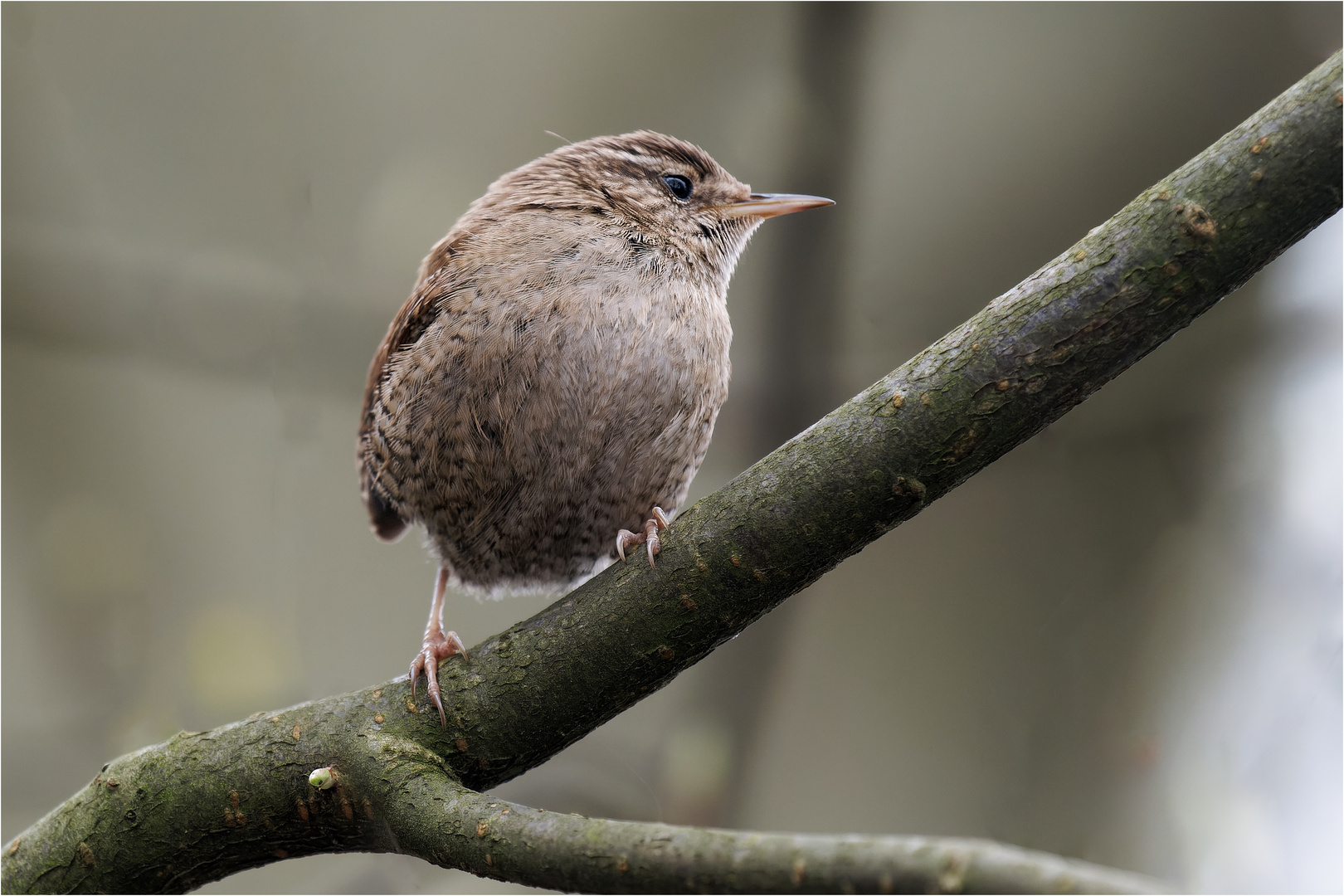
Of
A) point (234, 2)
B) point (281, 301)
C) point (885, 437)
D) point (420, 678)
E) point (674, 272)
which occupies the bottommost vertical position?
point (420, 678)

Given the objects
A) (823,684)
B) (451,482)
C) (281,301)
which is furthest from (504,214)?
(823,684)

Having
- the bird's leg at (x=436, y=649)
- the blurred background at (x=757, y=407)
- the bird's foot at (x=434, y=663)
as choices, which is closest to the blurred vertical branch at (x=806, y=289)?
the blurred background at (x=757, y=407)

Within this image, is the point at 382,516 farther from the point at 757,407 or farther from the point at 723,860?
the point at 723,860

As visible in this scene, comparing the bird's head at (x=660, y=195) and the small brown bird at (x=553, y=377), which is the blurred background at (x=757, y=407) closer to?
the bird's head at (x=660, y=195)

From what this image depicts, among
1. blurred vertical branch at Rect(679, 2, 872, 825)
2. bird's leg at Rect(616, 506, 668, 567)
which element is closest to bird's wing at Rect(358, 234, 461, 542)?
bird's leg at Rect(616, 506, 668, 567)

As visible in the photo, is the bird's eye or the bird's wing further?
the bird's eye

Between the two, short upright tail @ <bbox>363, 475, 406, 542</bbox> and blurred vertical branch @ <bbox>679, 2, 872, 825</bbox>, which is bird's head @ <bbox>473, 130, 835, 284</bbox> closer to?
blurred vertical branch @ <bbox>679, 2, 872, 825</bbox>

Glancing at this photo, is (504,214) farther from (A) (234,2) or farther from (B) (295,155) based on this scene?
(A) (234,2)
